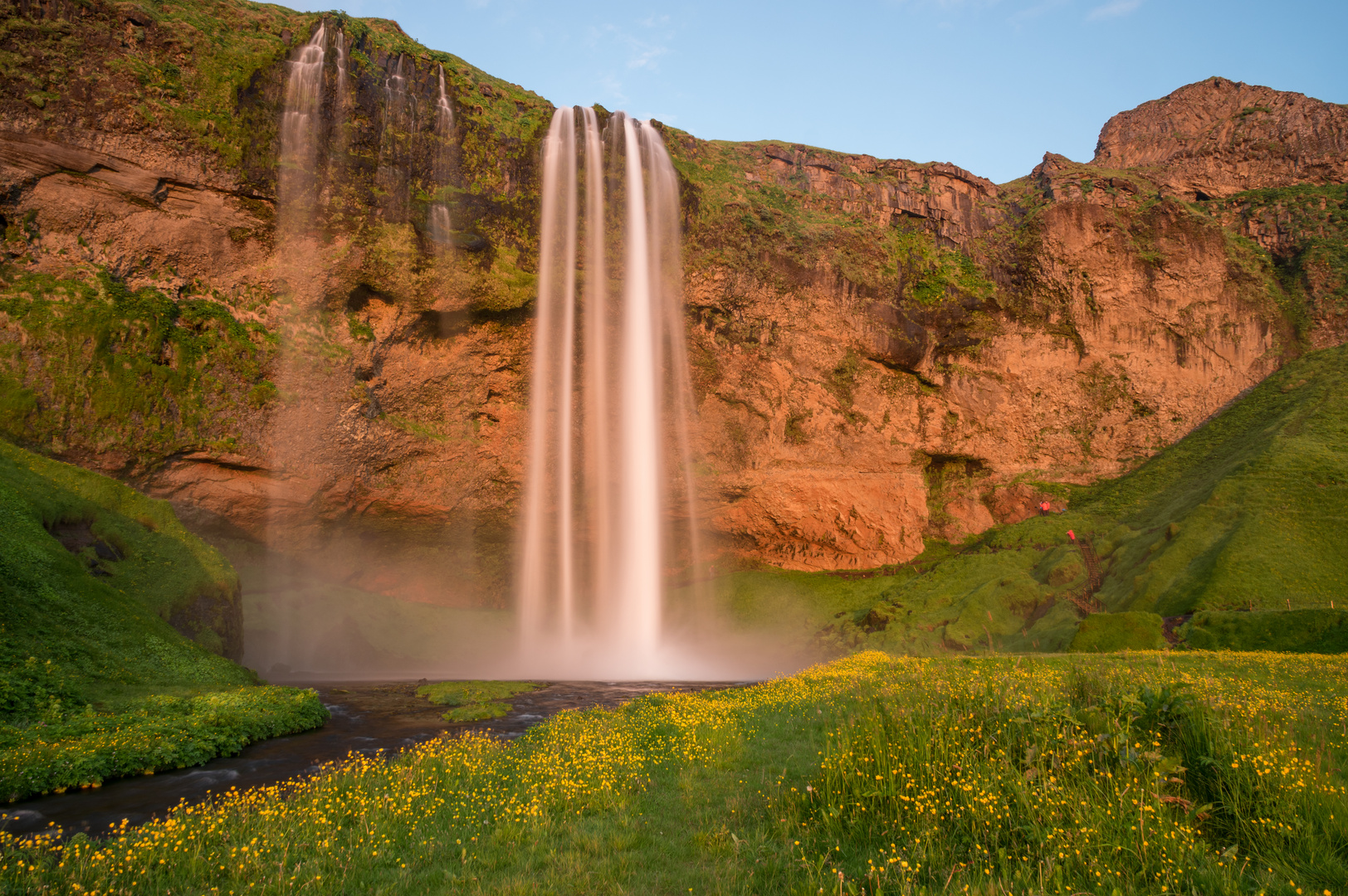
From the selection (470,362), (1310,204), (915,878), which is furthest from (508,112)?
(1310,204)

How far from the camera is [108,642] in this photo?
1831 centimetres

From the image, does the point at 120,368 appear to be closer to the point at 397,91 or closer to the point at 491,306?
the point at 491,306

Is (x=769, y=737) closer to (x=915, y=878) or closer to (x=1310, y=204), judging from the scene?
(x=915, y=878)

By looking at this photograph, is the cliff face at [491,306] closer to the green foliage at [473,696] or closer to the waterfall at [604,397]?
the waterfall at [604,397]

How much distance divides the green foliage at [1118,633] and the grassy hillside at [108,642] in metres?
30.3

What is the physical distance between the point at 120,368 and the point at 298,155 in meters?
15.4

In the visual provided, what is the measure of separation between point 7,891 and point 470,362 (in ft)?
132

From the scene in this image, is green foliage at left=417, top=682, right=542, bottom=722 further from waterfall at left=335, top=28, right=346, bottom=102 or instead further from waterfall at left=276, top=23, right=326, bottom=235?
waterfall at left=335, top=28, right=346, bottom=102

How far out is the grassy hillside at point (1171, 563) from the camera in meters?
31.3

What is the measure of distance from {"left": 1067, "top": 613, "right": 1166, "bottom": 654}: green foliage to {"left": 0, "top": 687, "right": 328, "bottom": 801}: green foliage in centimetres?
3001

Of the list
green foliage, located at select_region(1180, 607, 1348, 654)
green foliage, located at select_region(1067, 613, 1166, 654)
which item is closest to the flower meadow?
green foliage, located at select_region(1180, 607, 1348, 654)

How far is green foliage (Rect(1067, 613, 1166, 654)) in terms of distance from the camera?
2698cm

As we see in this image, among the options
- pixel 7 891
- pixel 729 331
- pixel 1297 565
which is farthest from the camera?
pixel 729 331

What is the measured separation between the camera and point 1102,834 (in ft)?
17.8
